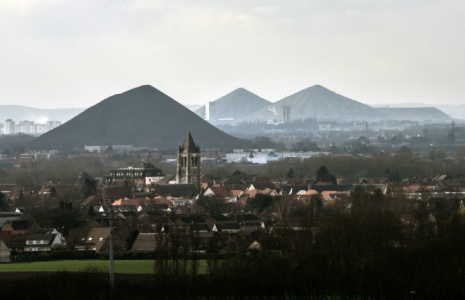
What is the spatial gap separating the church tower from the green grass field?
4799 cm

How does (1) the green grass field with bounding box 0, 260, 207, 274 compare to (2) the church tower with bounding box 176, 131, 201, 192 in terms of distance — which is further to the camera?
(2) the church tower with bounding box 176, 131, 201, 192

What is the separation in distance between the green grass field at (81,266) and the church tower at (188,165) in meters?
48.0

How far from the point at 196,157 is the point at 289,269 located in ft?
200

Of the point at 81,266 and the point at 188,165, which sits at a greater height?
the point at 188,165

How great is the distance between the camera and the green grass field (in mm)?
42500

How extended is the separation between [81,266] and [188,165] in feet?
175

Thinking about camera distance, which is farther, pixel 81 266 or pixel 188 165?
pixel 188 165

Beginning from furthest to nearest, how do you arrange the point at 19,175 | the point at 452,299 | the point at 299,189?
the point at 19,175 → the point at 299,189 → the point at 452,299

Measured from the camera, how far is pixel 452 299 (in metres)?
29.6

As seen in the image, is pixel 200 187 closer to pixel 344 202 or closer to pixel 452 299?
pixel 344 202

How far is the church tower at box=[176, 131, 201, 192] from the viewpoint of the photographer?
96.8 m

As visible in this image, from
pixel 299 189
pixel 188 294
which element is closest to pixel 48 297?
pixel 188 294

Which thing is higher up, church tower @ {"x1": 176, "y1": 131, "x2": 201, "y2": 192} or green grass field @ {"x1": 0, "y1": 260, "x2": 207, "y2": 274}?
church tower @ {"x1": 176, "y1": 131, "x2": 201, "y2": 192}

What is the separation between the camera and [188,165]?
97312 millimetres
